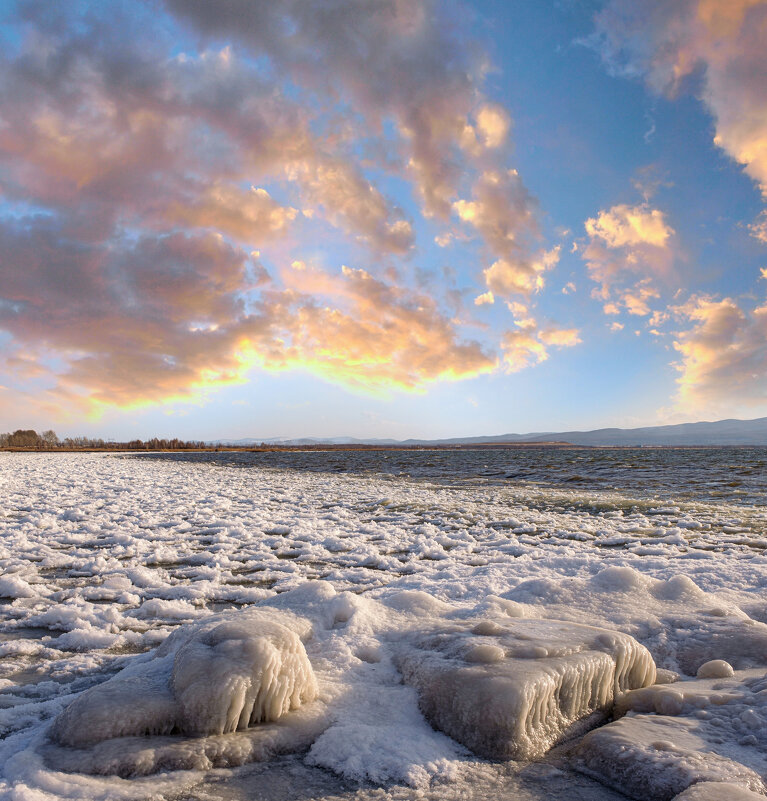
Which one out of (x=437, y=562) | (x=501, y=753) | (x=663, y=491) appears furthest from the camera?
(x=663, y=491)

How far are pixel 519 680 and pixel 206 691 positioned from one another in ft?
4.94

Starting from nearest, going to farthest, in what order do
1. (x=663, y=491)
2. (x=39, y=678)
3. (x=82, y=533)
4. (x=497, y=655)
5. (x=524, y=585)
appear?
(x=497, y=655)
(x=39, y=678)
(x=524, y=585)
(x=82, y=533)
(x=663, y=491)

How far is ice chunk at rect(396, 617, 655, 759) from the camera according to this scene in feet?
7.16

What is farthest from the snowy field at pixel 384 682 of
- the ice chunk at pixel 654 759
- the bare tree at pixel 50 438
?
the bare tree at pixel 50 438

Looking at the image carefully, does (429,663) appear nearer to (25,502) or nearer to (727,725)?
(727,725)

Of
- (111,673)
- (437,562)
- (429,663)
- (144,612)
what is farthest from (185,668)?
(437,562)

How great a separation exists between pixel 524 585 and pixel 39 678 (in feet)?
11.8

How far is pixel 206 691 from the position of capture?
7.35ft

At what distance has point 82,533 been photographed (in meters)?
7.45

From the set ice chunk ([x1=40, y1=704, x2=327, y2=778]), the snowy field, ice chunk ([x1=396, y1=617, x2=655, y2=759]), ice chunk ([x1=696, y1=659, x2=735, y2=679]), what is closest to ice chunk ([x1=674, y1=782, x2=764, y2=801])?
the snowy field

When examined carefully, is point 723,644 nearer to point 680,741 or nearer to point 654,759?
point 680,741

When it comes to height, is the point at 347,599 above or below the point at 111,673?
above

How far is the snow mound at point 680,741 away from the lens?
1832 mm

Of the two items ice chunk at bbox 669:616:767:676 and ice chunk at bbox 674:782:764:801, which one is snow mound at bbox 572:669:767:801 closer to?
ice chunk at bbox 674:782:764:801
